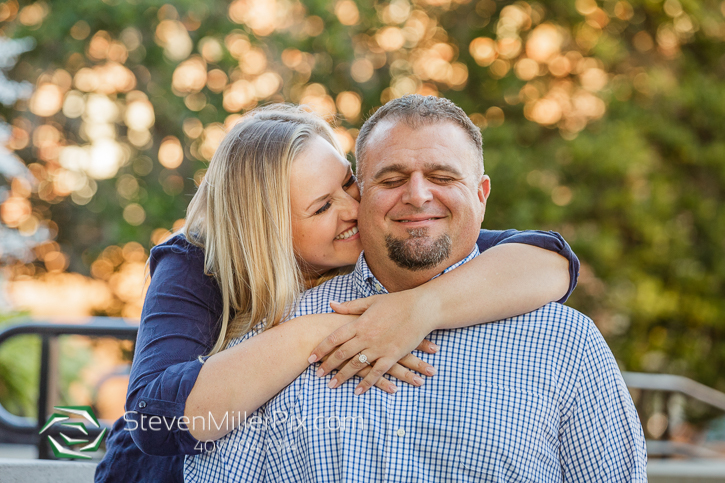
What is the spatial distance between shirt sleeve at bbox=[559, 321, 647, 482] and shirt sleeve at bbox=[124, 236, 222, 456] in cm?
99

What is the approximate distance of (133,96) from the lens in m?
6.77

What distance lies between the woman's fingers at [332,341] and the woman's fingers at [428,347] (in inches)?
8.0

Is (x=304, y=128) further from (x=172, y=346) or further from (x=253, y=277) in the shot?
(x=172, y=346)

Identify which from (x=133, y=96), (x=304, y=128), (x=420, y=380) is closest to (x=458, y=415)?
(x=420, y=380)

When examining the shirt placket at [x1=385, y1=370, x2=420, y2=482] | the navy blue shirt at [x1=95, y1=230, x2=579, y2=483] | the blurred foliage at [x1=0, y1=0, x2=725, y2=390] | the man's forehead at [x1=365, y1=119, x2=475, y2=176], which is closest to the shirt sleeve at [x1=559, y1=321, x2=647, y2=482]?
the navy blue shirt at [x1=95, y1=230, x2=579, y2=483]

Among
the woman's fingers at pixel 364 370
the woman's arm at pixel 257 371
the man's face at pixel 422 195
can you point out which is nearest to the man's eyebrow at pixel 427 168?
the man's face at pixel 422 195

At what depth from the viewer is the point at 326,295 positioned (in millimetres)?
2018

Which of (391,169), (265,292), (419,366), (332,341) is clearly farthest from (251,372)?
(391,169)

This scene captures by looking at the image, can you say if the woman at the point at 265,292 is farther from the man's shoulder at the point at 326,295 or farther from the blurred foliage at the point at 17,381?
the blurred foliage at the point at 17,381

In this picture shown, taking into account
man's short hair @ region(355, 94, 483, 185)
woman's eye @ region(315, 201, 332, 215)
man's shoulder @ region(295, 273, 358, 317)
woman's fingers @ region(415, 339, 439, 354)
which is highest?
man's short hair @ region(355, 94, 483, 185)

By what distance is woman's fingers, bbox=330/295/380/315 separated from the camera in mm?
1806

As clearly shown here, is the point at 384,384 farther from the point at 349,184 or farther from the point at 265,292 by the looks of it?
the point at 349,184

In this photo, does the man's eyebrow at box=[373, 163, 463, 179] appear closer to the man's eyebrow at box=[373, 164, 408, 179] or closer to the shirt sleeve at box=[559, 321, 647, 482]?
the man's eyebrow at box=[373, 164, 408, 179]

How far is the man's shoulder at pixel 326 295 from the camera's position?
77.3 inches
